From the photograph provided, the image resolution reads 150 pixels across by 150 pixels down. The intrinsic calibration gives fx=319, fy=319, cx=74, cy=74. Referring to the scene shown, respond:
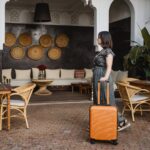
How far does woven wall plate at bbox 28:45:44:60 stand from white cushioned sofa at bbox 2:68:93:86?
532 millimetres

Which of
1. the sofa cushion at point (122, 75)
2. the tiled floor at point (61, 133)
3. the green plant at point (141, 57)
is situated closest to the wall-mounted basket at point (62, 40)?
the sofa cushion at point (122, 75)

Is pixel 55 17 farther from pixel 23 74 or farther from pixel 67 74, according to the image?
pixel 23 74

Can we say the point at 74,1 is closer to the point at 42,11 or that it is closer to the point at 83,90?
the point at 42,11

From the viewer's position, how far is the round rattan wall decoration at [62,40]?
1215cm

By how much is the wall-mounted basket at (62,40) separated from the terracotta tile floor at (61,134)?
18.0 ft

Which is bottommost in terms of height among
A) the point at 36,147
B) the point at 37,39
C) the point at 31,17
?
the point at 36,147

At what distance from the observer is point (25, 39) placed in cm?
1182

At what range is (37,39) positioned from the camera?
1197cm

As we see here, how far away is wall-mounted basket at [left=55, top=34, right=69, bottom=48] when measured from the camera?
1215 centimetres

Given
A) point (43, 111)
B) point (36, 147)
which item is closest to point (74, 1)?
point (43, 111)

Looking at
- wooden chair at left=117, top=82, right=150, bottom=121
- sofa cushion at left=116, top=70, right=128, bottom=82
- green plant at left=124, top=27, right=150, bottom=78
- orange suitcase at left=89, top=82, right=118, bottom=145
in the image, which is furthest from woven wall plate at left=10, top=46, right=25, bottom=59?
orange suitcase at left=89, top=82, right=118, bottom=145

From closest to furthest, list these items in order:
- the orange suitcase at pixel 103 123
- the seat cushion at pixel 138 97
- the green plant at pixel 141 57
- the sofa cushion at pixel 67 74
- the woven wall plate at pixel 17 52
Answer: the orange suitcase at pixel 103 123 < the seat cushion at pixel 138 97 < the green plant at pixel 141 57 < the woven wall plate at pixel 17 52 < the sofa cushion at pixel 67 74

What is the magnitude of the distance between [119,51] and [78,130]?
19.2ft

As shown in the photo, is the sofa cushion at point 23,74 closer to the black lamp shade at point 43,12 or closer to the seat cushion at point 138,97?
the black lamp shade at point 43,12
